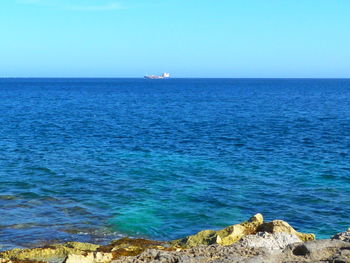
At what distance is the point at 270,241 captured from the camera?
14562mm

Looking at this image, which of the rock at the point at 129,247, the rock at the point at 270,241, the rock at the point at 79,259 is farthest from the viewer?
the rock at the point at 129,247

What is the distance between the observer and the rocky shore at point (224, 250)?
504 inches

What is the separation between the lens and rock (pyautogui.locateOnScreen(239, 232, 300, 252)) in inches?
559

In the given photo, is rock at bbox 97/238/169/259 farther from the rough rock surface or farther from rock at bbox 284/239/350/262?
rock at bbox 284/239/350/262

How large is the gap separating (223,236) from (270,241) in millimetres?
2069

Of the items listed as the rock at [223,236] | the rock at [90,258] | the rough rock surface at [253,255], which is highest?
the rough rock surface at [253,255]

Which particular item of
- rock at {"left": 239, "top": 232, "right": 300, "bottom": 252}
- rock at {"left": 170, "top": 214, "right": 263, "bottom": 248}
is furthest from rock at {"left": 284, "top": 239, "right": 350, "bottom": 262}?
rock at {"left": 170, "top": 214, "right": 263, "bottom": 248}

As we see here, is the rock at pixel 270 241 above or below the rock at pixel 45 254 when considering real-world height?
above

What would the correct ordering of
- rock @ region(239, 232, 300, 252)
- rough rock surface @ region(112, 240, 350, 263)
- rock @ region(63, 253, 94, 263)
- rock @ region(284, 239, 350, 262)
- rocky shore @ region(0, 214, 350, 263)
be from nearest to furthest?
rough rock surface @ region(112, 240, 350, 263)
rocky shore @ region(0, 214, 350, 263)
rock @ region(284, 239, 350, 262)
rock @ region(63, 253, 94, 263)
rock @ region(239, 232, 300, 252)

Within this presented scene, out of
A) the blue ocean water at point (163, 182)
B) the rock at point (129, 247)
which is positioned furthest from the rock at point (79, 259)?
the blue ocean water at point (163, 182)

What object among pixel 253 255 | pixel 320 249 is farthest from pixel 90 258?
pixel 320 249

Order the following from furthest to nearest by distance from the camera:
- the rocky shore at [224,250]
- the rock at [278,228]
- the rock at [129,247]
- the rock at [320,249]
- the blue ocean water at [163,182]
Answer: the blue ocean water at [163,182] < the rock at [278,228] < the rock at [129,247] < the rock at [320,249] < the rocky shore at [224,250]

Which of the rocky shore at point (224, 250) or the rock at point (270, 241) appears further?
the rock at point (270, 241)

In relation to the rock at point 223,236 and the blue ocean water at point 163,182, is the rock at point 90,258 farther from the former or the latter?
the blue ocean water at point 163,182
